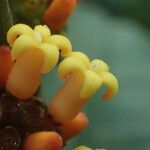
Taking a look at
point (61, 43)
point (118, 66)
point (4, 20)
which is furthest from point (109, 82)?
point (118, 66)

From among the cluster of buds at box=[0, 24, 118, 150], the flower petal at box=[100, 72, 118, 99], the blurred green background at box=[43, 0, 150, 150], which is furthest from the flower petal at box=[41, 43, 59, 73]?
the blurred green background at box=[43, 0, 150, 150]

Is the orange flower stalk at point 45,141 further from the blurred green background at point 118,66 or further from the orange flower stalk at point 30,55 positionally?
the blurred green background at point 118,66

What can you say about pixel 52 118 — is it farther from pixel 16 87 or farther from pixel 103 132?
pixel 103 132

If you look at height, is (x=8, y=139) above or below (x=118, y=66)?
above

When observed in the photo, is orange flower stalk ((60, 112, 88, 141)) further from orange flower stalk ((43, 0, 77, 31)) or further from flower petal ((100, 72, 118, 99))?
orange flower stalk ((43, 0, 77, 31))

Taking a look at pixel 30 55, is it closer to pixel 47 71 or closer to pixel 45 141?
pixel 47 71

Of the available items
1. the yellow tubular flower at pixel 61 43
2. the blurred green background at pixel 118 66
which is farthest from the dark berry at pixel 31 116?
the blurred green background at pixel 118 66
